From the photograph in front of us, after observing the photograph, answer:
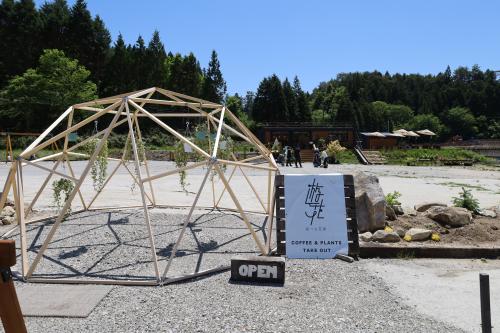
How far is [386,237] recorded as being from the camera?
298 inches

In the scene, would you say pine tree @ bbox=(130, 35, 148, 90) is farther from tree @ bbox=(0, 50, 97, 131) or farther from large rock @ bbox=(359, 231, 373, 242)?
large rock @ bbox=(359, 231, 373, 242)

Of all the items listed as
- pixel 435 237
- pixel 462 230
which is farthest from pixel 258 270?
pixel 462 230

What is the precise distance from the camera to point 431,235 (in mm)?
7930

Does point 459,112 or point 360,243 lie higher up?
point 459,112

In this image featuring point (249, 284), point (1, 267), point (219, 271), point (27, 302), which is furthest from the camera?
point (219, 271)

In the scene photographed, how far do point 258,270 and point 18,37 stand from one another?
2507 inches

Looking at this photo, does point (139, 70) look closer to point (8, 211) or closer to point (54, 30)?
point (54, 30)

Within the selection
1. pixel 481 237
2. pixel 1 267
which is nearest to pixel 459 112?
pixel 481 237

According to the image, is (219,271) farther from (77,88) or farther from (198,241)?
A: (77,88)

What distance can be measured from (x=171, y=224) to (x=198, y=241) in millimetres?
1520

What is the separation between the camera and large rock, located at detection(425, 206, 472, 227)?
27.7 ft

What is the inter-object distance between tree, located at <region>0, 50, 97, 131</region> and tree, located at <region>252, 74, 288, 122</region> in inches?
1254

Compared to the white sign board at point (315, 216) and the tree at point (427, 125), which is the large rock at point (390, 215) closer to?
the white sign board at point (315, 216)

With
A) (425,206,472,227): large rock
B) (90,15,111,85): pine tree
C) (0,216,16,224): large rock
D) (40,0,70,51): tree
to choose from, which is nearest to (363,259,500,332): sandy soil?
(425,206,472,227): large rock
